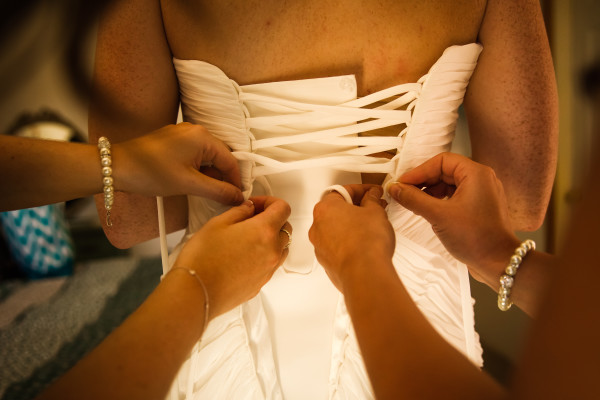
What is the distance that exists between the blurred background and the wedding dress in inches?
7.4

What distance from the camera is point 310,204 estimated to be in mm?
551

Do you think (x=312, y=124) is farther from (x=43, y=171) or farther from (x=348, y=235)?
(x=43, y=171)

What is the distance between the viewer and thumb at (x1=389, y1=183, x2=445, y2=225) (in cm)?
45

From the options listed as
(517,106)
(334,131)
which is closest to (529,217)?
(517,106)

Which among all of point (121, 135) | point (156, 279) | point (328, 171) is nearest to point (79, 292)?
point (156, 279)

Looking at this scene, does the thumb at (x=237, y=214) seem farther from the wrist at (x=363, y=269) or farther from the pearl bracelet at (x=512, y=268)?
the pearl bracelet at (x=512, y=268)

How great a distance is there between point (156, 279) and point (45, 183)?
1.03 m

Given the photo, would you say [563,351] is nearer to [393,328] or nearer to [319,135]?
[393,328]

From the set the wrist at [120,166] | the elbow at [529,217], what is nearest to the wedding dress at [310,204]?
the wrist at [120,166]

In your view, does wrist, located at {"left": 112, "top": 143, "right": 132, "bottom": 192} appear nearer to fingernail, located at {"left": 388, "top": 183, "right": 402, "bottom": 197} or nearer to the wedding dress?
the wedding dress

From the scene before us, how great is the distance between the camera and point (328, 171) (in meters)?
0.54

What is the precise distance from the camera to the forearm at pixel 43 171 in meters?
0.44

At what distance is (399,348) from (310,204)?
0.98 feet

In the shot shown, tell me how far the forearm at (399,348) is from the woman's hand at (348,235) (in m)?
0.02
